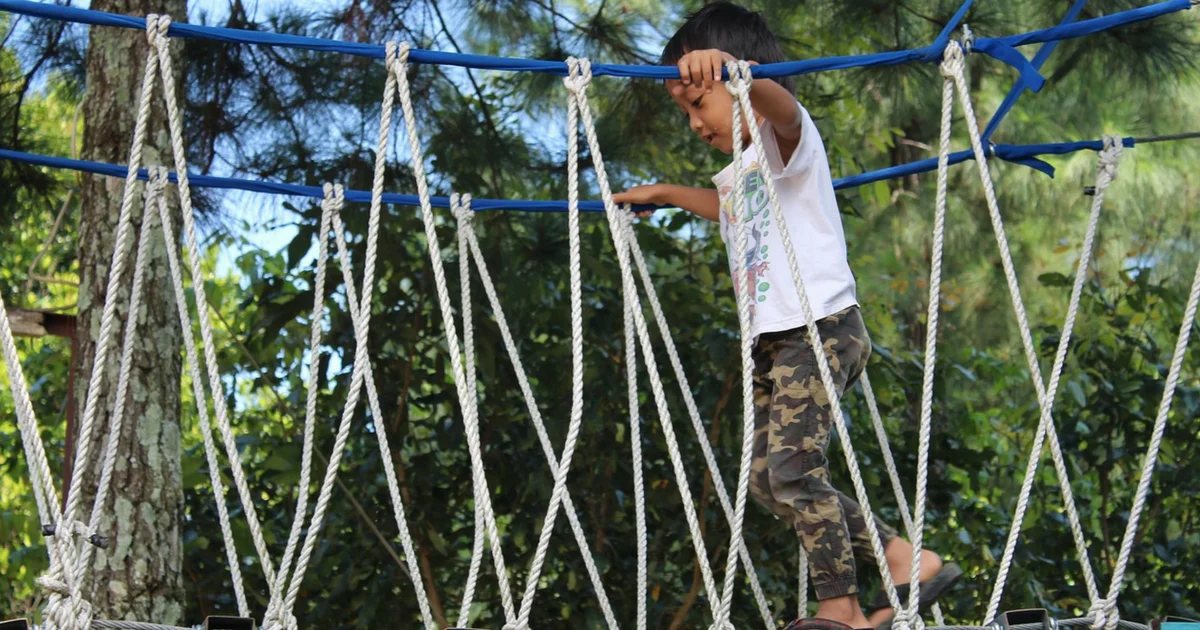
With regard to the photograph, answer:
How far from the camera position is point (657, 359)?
9.23 feet

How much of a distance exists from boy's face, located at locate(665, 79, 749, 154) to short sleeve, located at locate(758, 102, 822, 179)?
0.17 ft

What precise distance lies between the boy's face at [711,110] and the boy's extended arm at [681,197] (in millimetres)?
206

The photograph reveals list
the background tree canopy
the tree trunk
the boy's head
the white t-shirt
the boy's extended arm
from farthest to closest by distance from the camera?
the background tree canopy
the tree trunk
the boy's extended arm
the boy's head
the white t-shirt

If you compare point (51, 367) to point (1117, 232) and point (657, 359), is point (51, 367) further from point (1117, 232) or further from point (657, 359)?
point (1117, 232)

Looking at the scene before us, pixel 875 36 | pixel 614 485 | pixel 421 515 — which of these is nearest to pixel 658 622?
pixel 614 485

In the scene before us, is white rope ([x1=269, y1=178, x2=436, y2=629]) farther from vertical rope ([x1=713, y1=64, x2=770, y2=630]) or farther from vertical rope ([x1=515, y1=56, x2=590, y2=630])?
vertical rope ([x1=713, y1=64, x2=770, y2=630])

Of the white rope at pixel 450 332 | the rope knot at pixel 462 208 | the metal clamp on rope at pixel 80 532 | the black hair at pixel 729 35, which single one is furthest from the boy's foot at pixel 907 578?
the metal clamp on rope at pixel 80 532

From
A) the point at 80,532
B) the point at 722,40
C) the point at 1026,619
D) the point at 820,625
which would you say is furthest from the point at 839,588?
the point at 80,532

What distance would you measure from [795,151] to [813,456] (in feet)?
1.34

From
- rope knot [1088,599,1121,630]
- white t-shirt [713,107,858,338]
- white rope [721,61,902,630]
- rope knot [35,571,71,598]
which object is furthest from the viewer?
white t-shirt [713,107,858,338]

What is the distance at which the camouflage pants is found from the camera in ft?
5.46

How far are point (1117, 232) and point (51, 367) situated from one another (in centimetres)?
441

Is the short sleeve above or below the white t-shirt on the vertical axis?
above

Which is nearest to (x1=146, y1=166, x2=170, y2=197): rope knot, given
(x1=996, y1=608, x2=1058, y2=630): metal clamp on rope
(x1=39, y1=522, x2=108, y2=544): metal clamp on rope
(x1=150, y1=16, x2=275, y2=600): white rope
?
(x1=150, y1=16, x2=275, y2=600): white rope
